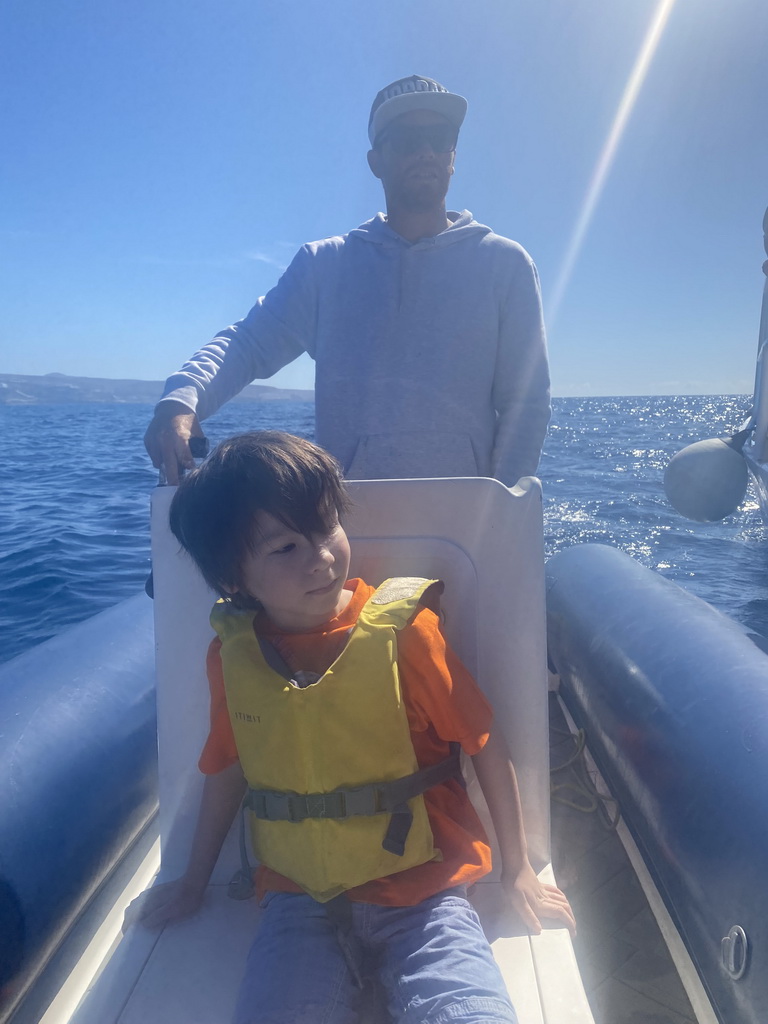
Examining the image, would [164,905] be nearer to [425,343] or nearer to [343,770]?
[343,770]

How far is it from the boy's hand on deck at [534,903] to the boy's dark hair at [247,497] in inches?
30.8

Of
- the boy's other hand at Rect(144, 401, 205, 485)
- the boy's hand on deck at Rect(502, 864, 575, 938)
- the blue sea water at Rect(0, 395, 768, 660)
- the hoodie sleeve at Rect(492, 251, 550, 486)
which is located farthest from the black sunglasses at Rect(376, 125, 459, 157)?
the blue sea water at Rect(0, 395, 768, 660)

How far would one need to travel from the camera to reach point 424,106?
1835 millimetres

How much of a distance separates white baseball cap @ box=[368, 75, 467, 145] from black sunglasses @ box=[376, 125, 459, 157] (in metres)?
0.03

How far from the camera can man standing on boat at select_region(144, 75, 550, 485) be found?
1932mm

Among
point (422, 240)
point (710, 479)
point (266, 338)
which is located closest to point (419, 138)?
point (422, 240)

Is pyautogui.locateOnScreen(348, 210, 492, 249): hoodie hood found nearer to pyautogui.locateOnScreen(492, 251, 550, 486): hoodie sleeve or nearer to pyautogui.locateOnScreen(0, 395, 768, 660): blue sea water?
pyautogui.locateOnScreen(492, 251, 550, 486): hoodie sleeve

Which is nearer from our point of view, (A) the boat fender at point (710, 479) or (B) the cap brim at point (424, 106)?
(B) the cap brim at point (424, 106)

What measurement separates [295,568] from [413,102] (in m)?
1.31

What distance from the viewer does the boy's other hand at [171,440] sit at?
1.67m

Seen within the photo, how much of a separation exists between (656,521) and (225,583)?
28.1 ft

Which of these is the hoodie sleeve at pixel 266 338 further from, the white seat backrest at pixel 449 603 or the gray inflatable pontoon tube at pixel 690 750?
the gray inflatable pontoon tube at pixel 690 750

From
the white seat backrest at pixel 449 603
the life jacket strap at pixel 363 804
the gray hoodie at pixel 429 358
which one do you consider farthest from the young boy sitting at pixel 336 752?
the gray hoodie at pixel 429 358

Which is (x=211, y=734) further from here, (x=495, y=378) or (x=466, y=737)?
(x=495, y=378)
